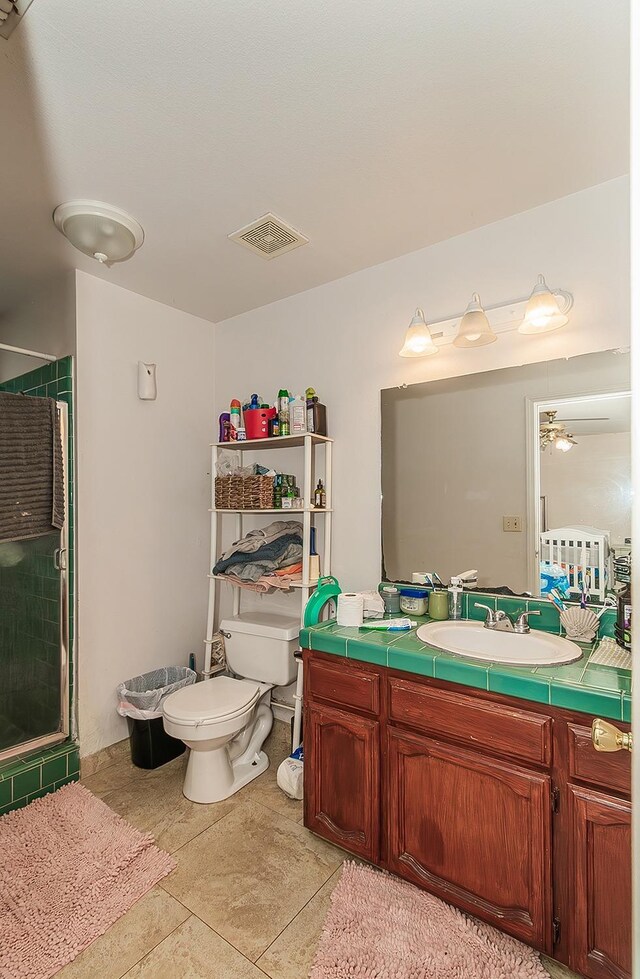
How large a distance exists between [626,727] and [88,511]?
2.28 meters

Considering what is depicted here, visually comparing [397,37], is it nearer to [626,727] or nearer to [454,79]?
[454,79]

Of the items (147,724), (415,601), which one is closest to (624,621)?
(415,601)

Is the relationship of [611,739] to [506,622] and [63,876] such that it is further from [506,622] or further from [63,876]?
[63,876]

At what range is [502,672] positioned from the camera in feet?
4.52

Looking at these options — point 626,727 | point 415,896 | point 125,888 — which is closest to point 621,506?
point 626,727

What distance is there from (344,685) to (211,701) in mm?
753

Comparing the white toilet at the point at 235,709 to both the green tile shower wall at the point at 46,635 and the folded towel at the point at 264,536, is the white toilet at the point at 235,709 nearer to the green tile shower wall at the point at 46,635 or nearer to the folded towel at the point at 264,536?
the folded towel at the point at 264,536

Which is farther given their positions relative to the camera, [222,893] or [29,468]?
[29,468]

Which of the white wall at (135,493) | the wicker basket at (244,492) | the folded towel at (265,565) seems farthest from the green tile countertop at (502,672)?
the white wall at (135,493)

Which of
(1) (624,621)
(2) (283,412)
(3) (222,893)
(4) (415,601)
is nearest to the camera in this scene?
(1) (624,621)

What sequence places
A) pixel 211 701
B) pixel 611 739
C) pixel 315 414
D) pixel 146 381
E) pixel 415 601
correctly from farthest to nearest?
pixel 146 381 < pixel 315 414 < pixel 211 701 < pixel 415 601 < pixel 611 739

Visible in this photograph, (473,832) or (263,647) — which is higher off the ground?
(263,647)

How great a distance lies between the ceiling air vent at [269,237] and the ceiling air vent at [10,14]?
90 cm

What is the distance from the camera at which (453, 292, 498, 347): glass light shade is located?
6.15ft
